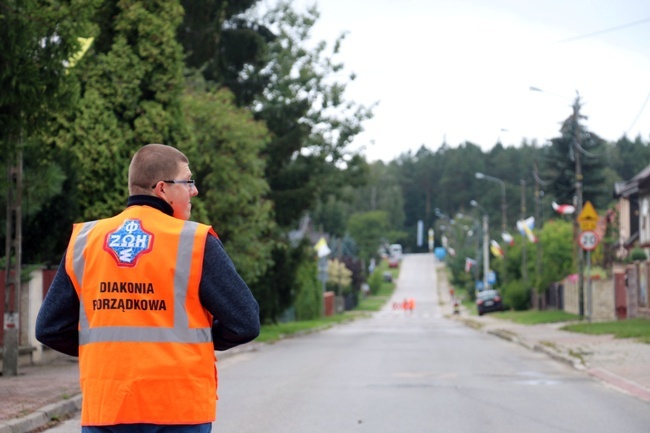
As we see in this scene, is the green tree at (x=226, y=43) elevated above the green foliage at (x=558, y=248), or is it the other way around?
the green tree at (x=226, y=43)

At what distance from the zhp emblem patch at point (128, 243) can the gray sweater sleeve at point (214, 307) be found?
0.23 metres

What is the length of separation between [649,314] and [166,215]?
115 feet

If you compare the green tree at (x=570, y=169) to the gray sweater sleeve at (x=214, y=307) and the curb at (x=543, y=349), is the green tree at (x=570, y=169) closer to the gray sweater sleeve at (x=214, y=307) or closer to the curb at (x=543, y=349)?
the curb at (x=543, y=349)

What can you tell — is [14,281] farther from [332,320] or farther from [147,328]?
[332,320]

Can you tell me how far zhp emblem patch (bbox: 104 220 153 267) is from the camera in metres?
4.12

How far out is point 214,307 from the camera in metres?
4.14

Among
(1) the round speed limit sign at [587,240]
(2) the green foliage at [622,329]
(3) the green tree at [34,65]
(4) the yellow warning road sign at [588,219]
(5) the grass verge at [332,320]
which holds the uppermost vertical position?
(3) the green tree at [34,65]

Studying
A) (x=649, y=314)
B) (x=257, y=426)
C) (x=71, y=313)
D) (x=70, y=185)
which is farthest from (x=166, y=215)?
(x=649, y=314)

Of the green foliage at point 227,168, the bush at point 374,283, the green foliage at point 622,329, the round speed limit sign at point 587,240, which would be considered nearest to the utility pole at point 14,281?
the green foliage at point 227,168

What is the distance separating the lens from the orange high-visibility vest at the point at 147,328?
13.2 feet

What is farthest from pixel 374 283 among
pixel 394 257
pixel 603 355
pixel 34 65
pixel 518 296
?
pixel 34 65

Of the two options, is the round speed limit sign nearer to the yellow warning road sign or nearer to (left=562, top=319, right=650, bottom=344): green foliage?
the yellow warning road sign

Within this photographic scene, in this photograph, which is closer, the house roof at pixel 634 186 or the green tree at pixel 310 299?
the house roof at pixel 634 186

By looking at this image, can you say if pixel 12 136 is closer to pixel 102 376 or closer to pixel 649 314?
pixel 102 376
